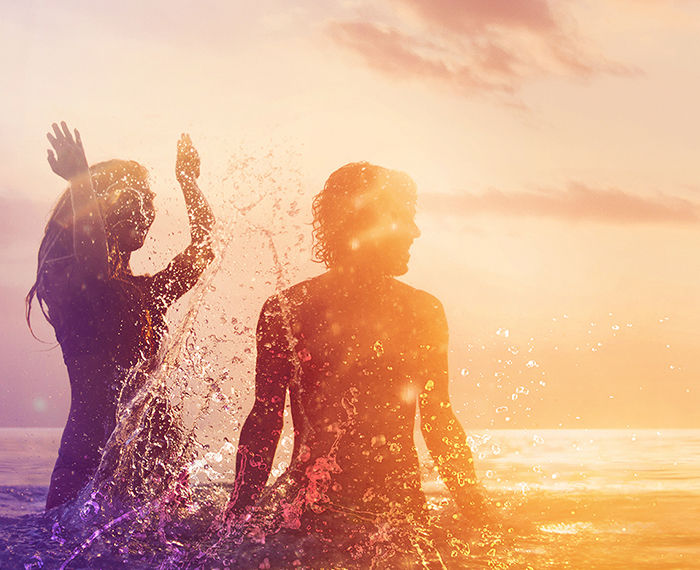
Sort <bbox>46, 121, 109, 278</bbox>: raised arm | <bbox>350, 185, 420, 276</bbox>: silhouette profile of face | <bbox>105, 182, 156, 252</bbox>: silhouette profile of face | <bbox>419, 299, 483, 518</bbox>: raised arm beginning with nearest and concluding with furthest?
1. <bbox>419, 299, 483, 518</bbox>: raised arm
2. <bbox>350, 185, 420, 276</bbox>: silhouette profile of face
3. <bbox>46, 121, 109, 278</bbox>: raised arm
4. <bbox>105, 182, 156, 252</bbox>: silhouette profile of face

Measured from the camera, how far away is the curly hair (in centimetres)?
477

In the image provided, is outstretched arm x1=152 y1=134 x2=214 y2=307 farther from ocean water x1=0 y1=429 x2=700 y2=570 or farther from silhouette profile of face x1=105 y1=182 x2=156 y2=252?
ocean water x1=0 y1=429 x2=700 y2=570

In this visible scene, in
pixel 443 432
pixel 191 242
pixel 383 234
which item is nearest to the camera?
pixel 443 432

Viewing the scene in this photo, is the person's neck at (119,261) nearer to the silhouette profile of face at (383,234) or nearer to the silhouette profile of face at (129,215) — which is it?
the silhouette profile of face at (129,215)

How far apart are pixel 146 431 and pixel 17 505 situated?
3728 mm

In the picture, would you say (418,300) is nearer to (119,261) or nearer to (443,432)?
(443,432)

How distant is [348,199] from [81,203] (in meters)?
1.90

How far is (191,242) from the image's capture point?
590 centimetres

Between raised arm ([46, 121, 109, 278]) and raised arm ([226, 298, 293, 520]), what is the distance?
1441mm

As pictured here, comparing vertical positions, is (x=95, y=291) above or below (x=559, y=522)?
above

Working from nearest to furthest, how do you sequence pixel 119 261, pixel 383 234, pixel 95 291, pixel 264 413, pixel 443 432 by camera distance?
pixel 264 413 < pixel 443 432 < pixel 383 234 < pixel 95 291 < pixel 119 261

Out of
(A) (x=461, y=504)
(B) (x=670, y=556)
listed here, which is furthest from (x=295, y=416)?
(B) (x=670, y=556)

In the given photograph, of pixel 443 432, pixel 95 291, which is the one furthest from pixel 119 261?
pixel 443 432

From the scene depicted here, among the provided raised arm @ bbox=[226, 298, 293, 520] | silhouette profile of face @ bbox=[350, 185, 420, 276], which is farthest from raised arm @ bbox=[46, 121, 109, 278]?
silhouette profile of face @ bbox=[350, 185, 420, 276]
